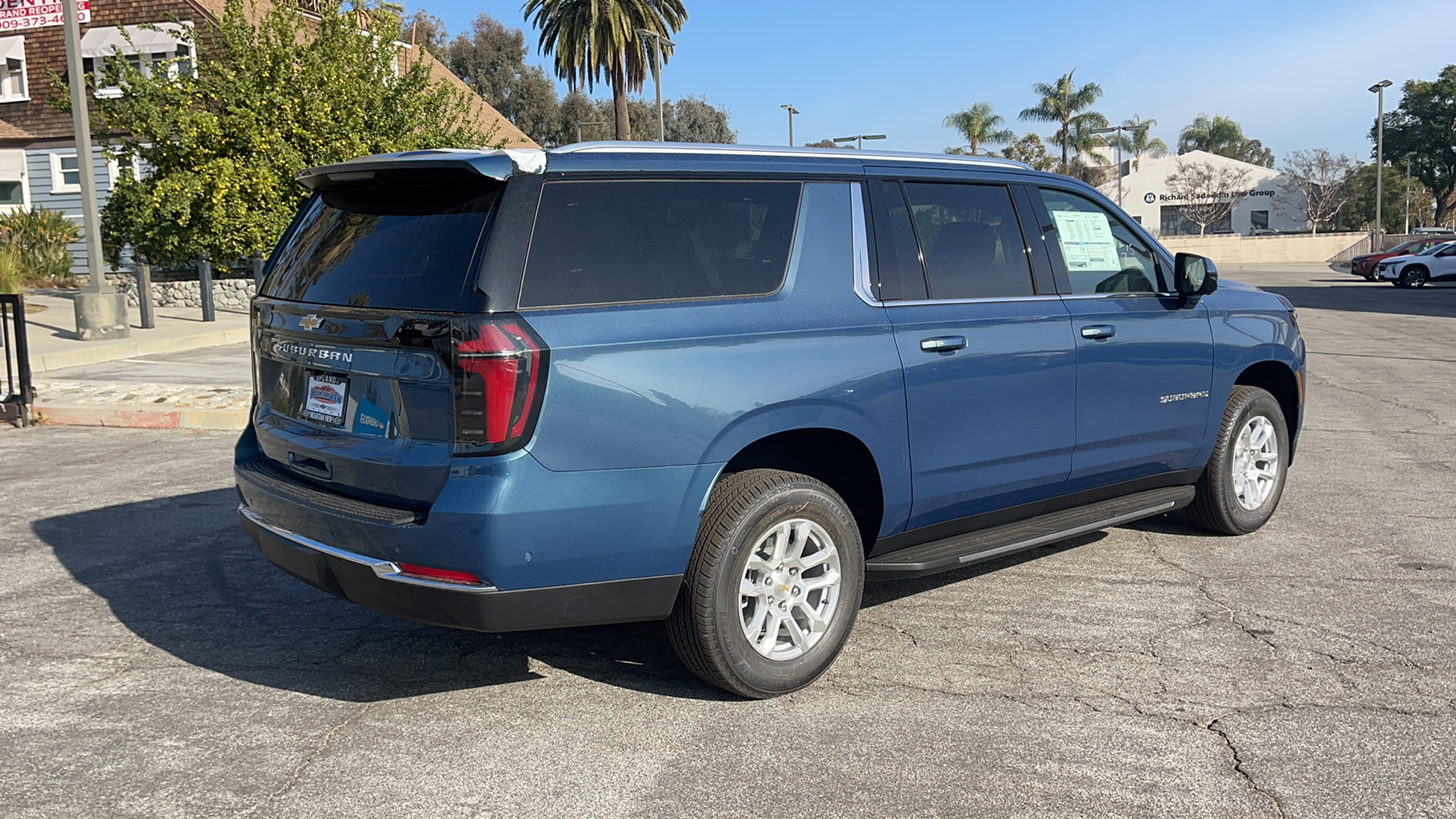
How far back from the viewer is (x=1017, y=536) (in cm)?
481

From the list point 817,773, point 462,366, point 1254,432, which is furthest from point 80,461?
point 1254,432

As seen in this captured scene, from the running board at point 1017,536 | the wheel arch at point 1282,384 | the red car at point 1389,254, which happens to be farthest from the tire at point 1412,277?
the running board at point 1017,536

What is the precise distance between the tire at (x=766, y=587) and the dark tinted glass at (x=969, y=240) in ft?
3.59

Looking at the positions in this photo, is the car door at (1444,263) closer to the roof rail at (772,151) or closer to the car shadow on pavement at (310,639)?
the roof rail at (772,151)

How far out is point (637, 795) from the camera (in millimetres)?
3365

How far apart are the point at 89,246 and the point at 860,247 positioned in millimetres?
16322

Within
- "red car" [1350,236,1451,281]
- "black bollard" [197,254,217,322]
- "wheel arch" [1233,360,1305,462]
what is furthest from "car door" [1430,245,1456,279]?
"wheel arch" [1233,360,1305,462]

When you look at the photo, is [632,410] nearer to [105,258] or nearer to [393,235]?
[393,235]

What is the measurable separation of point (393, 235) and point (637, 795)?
78.0 inches

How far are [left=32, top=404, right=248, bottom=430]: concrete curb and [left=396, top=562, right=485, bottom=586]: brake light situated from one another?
272 inches

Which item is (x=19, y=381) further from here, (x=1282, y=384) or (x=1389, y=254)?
(x=1389, y=254)

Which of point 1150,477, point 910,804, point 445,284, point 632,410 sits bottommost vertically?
point 910,804

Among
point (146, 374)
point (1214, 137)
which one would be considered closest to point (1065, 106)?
point (1214, 137)

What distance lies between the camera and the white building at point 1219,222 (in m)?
78.6
